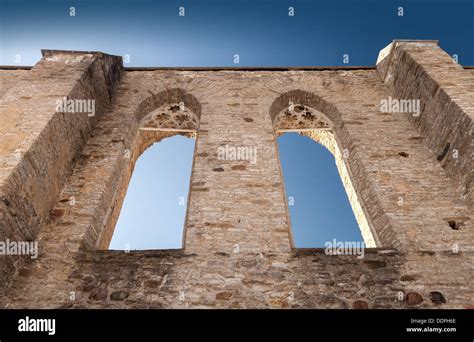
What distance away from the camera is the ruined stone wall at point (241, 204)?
14.6ft

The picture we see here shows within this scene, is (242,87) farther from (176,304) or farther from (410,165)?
(176,304)

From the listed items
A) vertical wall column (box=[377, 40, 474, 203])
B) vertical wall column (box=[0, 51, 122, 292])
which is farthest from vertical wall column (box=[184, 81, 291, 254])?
vertical wall column (box=[377, 40, 474, 203])

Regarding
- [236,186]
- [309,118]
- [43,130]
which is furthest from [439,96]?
[43,130]

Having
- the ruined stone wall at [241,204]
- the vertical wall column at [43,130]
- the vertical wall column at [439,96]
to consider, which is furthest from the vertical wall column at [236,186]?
the vertical wall column at [439,96]

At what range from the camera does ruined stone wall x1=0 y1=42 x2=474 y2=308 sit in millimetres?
A: 4445

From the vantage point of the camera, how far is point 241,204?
5.51 metres

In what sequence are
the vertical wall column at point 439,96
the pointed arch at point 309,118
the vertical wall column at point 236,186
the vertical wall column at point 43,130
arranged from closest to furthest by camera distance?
the vertical wall column at point 43,130
the vertical wall column at point 236,186
the vertical wall column at point 439,96
the pointed arch at point 309,118
